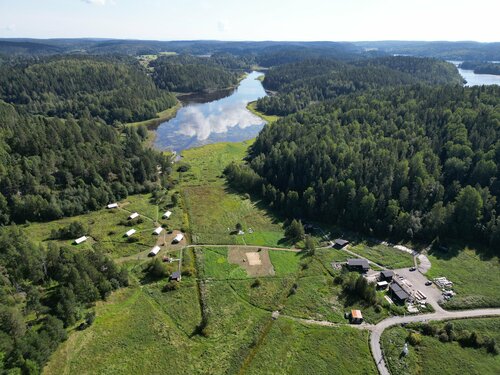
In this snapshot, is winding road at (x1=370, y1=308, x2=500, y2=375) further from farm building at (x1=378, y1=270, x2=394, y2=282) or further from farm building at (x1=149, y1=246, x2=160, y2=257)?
farm building at (x1=149, y1=246, x2=160, y2=257)

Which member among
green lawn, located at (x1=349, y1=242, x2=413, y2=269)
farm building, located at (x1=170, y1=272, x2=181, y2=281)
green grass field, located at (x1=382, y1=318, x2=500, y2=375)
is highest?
green grass field, located at (x1=382, y1=318, x2=500, y2=375)

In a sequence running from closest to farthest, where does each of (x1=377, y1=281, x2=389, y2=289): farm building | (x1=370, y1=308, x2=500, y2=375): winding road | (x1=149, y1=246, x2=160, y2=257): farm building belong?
(x1=370, y1=308, x2=500, y2=375): winding road → (x1=377, y1=281, x2=389, y2=289): farm building → (x1=149, y1=246, x2=160, y2=257): farm building

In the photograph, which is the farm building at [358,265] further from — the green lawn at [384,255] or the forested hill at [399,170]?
the forested hill at [399,170]

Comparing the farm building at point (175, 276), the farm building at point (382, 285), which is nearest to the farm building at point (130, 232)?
the farm building at point (175, 276)

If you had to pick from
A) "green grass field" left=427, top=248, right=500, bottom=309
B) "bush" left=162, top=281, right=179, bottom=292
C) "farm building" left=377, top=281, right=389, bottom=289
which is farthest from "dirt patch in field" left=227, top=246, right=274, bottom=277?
"green grass field" left=427, top=248, right=500, bottom=309

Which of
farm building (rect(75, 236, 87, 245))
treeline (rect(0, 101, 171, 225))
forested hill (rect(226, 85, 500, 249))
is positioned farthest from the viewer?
treeline (rect(0, 101, 171, 225))

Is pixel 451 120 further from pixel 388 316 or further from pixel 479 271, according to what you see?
pixel 388 316

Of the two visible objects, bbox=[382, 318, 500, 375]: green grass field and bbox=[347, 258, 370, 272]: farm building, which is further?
bbox=[347, 258, 370, 272]: farm building
